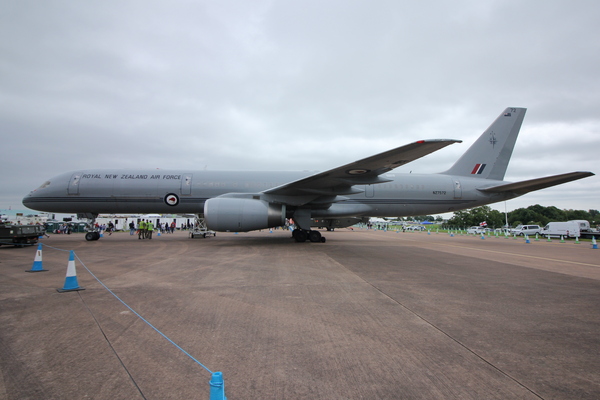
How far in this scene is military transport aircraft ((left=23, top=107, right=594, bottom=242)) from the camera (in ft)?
41.3

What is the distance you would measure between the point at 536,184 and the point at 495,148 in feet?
9.06

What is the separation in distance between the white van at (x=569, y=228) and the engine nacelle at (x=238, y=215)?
27511 millimetres

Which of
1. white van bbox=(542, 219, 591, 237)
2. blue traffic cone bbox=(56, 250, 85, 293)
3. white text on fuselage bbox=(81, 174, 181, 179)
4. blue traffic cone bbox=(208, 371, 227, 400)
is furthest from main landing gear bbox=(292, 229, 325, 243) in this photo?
white van bbox=(542, 219, 591, 237)

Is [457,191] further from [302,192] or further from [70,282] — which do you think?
[70,282]

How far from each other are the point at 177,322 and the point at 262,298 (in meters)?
1.31

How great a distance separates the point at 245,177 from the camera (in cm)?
1467

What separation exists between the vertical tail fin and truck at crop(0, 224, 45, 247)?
19547 millimetres

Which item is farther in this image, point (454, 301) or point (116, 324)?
point (454, 301)

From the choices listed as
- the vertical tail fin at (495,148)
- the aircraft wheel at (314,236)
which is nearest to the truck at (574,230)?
the vertical tail fin at (495,148)

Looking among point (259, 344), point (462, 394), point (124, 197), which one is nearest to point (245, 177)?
point (124, 197)

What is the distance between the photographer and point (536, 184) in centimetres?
1351

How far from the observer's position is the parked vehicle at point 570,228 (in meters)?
25.9

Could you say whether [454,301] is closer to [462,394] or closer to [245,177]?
[462,394]

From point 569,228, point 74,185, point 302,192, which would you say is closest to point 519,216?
point 569,228
